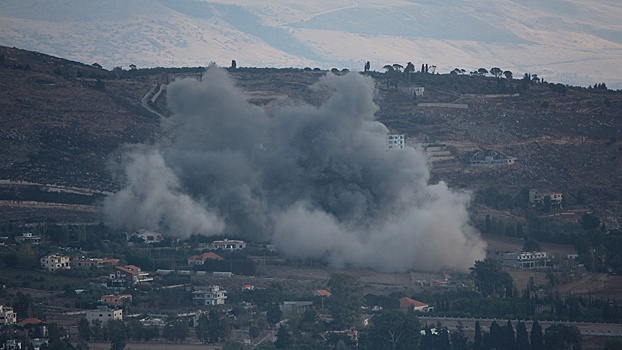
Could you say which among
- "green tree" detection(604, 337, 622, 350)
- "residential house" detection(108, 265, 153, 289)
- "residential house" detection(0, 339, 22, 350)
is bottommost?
"residential house" detection(0, 339, 22, 350)

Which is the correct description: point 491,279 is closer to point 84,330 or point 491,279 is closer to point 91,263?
point 91,263

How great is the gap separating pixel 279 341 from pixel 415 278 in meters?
15.0

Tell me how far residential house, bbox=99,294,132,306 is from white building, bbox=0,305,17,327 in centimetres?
476

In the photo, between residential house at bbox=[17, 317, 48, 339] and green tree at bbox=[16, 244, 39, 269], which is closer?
residential house at bbox=[17, 317, 48, 339]

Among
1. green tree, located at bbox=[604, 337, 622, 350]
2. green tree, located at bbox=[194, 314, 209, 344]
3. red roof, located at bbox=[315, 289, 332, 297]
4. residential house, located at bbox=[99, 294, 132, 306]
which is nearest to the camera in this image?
green tree, located at bbox=[604, 337, 622, 350]

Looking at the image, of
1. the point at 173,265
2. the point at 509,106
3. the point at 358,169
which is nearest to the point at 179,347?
the point at 173,265

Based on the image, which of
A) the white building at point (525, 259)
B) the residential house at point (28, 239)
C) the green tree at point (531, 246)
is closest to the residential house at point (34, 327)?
the residential house at point (28, 239)

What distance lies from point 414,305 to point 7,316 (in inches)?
679

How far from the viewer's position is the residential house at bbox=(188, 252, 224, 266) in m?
79.7

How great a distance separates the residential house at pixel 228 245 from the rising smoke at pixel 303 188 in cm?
165

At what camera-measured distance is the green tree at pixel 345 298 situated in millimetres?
69250

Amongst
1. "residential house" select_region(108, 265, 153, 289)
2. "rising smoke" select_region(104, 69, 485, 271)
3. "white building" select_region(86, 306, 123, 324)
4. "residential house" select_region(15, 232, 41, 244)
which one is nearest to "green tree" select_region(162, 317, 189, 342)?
"white building" select_region(86, 306, 123, 324)

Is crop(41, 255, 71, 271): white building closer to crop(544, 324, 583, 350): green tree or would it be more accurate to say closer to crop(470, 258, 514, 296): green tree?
crop(470, 258, 514, 296): green tree

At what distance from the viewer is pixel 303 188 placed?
8438 cm
